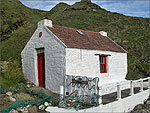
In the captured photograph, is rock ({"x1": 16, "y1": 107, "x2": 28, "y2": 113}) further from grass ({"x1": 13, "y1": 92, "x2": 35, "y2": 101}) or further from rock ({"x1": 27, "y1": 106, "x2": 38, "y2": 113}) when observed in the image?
grass ({"x1": 13, "y1": 92, "x2": 35, "y2": 101})

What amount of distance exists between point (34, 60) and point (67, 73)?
137 inches

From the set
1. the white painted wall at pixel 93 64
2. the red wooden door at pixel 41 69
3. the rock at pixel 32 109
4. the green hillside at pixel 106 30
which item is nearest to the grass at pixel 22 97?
the rock at pixel 32 109

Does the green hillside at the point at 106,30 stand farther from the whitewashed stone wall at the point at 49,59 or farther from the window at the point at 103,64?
the whitewashed stone wall at the point at 49,59

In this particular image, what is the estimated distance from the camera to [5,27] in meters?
34.3

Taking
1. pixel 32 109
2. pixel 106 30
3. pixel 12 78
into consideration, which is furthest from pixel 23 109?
pixel 106 30

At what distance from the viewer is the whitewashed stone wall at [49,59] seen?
928 cm

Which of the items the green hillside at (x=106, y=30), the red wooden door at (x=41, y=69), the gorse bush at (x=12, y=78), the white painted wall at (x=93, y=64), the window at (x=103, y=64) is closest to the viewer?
the white painted wall at (x=93, y=64)

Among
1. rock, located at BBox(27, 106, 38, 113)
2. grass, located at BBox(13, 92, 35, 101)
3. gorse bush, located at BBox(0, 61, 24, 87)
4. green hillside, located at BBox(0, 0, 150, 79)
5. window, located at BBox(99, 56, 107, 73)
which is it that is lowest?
rock, located at BBox(27, 106, 38, 113)

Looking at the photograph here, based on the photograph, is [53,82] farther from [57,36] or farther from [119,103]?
[119,103]

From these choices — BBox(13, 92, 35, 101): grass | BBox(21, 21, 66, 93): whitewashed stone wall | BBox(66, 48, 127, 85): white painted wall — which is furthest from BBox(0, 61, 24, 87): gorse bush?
BBox(66, 48, 127, 85): white painted wall

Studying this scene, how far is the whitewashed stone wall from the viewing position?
9.28 metres

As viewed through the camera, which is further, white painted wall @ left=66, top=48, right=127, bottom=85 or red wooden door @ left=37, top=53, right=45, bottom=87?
Result: red wooden door @ left=37, top=53, right=45, bottom=87

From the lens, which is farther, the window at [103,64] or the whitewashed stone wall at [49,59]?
the window at [103,64]

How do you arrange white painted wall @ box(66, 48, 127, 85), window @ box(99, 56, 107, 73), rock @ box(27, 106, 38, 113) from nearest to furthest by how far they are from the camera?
1. rock @ box(27, 106, 38, 113)
2. white painted wall @ box(66, 48, 127, 85)
3. window @ box(99, 56, 107, 73)
